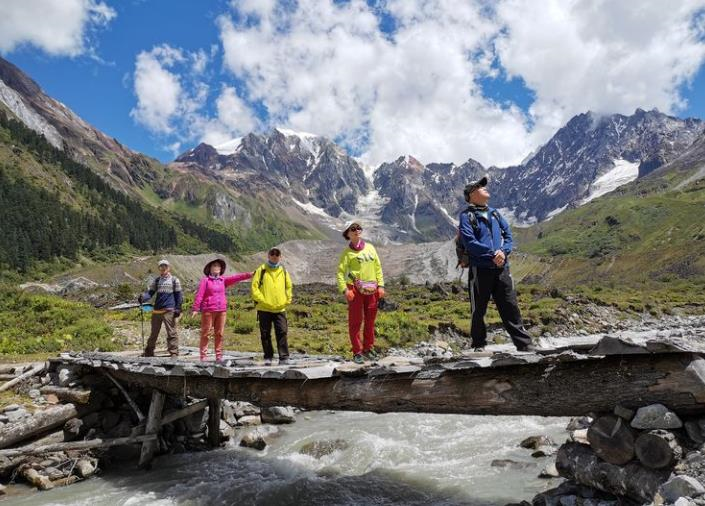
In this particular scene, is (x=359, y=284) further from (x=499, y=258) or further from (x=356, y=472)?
(x=356, y=472)

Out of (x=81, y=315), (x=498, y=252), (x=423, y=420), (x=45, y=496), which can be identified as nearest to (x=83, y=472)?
(x=45, y=496)

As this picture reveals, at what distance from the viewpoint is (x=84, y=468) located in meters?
11.7

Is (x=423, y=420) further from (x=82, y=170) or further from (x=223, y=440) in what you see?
(x=82, y=170)

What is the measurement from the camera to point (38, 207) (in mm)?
143375

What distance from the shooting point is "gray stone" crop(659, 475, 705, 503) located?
16.0 ft

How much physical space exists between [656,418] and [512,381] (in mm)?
1673

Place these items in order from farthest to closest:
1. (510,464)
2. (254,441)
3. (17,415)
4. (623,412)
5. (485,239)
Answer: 1. (254,441)
2. (17,415)
3. (510,464)
4. (485,239)
5. (623,412)

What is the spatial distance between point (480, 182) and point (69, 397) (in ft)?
40.8

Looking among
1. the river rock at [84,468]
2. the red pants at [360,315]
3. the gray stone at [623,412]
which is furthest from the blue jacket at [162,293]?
the gray stone at [623,412]

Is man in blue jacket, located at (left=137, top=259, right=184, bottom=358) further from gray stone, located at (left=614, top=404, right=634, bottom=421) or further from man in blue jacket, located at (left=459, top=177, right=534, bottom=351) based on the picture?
gray stone, located at (left=614, top=404, right=634, bottom=421)

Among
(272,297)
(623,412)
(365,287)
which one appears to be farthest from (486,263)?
(272,297)

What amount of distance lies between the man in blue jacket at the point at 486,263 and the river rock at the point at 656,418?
217 centimetres

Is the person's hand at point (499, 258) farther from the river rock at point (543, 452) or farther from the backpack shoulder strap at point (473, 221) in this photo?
the river rock at point (543, 452)

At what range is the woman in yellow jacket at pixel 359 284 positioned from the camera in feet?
32.6
